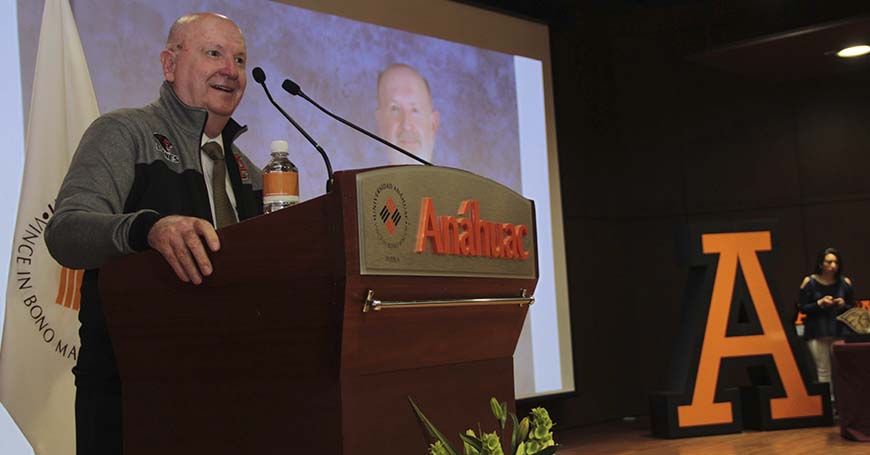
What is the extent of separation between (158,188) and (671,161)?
7.18 meters

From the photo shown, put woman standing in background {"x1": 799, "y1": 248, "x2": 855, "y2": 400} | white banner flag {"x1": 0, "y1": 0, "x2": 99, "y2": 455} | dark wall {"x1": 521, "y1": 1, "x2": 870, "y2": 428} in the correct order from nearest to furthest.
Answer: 1. white banner flag {"x1": 0, "y1": 0, "x2": 99, "y2": 455}
2. woman standing in background {"x1": 799, "y1": 248, "x2": 855, "y2": 400}
3. dark wall {"x1": 521, "y1": 1, "x2": 870, "y2": 428}

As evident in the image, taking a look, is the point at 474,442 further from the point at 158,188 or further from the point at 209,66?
the point at 209,66

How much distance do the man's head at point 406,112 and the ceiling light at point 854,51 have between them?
3.59 m

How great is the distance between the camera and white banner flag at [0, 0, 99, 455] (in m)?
2.90

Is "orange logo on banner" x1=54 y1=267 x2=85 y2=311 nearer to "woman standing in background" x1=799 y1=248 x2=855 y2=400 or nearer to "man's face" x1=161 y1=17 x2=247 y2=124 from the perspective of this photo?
"man's face" x1=161 y1=17 x2=247 y2=124

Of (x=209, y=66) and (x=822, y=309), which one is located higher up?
(x=209, y=66)

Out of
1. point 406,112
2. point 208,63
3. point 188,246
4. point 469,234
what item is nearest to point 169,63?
point 208,63

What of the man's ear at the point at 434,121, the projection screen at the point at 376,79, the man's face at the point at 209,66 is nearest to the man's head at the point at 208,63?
the man's face at the point at 209,66

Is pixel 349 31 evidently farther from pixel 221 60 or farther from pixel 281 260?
pixel 281 260

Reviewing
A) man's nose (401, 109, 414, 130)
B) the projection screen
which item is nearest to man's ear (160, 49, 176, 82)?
the projection screen

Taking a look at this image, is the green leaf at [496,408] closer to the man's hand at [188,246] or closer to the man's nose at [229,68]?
the man's hand at [188,246]

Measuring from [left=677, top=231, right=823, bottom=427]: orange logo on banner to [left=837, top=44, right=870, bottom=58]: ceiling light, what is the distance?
1.91 metres

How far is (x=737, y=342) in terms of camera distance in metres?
6.27

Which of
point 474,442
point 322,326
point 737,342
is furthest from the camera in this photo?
point 737,342
